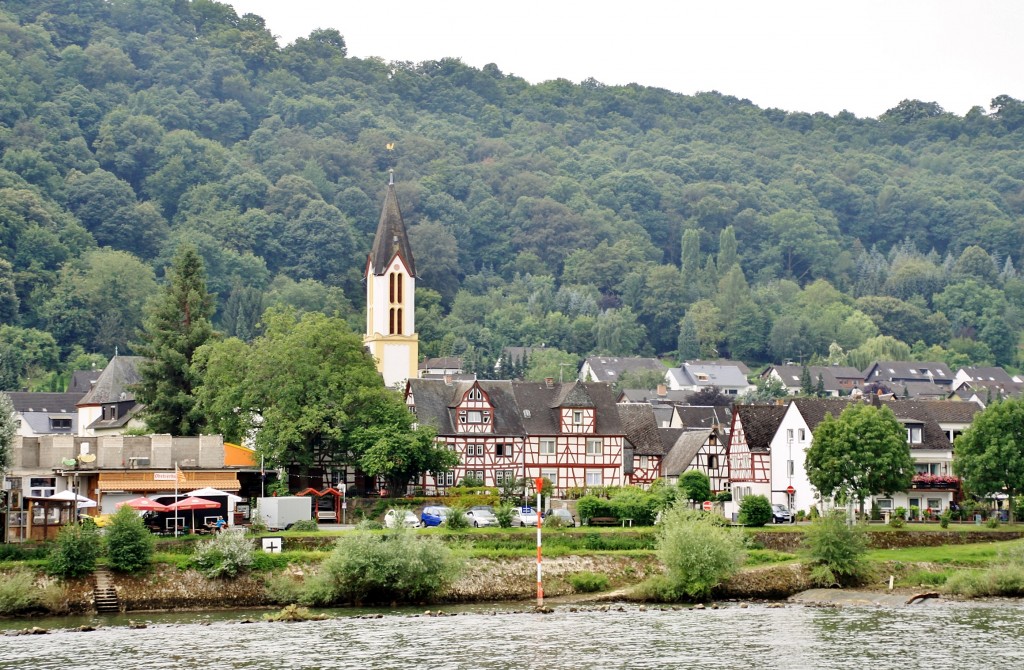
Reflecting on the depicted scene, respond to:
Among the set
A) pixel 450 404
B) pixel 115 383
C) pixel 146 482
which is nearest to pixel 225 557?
pixel 146 482

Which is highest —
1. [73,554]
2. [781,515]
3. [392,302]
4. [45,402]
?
[392,302]

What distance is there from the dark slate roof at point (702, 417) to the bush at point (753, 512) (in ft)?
124

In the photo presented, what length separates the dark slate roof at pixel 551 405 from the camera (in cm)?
9906

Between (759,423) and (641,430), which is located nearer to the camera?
(759,423)

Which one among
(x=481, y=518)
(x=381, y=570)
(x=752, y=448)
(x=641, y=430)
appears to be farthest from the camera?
(x=641, y=430)

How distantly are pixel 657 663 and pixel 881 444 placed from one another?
109 ft

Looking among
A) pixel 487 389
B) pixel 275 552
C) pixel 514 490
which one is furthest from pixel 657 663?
pixel 487 389

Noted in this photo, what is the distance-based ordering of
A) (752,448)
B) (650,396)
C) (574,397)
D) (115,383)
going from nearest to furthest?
(752,448), (574,397), (115,383), (650,396)

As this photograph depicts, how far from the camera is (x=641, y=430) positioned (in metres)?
104

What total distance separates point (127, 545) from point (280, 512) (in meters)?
11.6

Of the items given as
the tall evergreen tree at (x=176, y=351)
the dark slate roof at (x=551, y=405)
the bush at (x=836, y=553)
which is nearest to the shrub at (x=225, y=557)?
the bush at (x=836, y=553)

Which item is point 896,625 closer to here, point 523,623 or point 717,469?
point 523,623

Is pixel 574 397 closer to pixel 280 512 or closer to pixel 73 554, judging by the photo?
pixel 280 512

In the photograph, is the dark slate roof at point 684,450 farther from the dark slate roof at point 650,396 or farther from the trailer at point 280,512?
the dark slate roof at point 650,396
